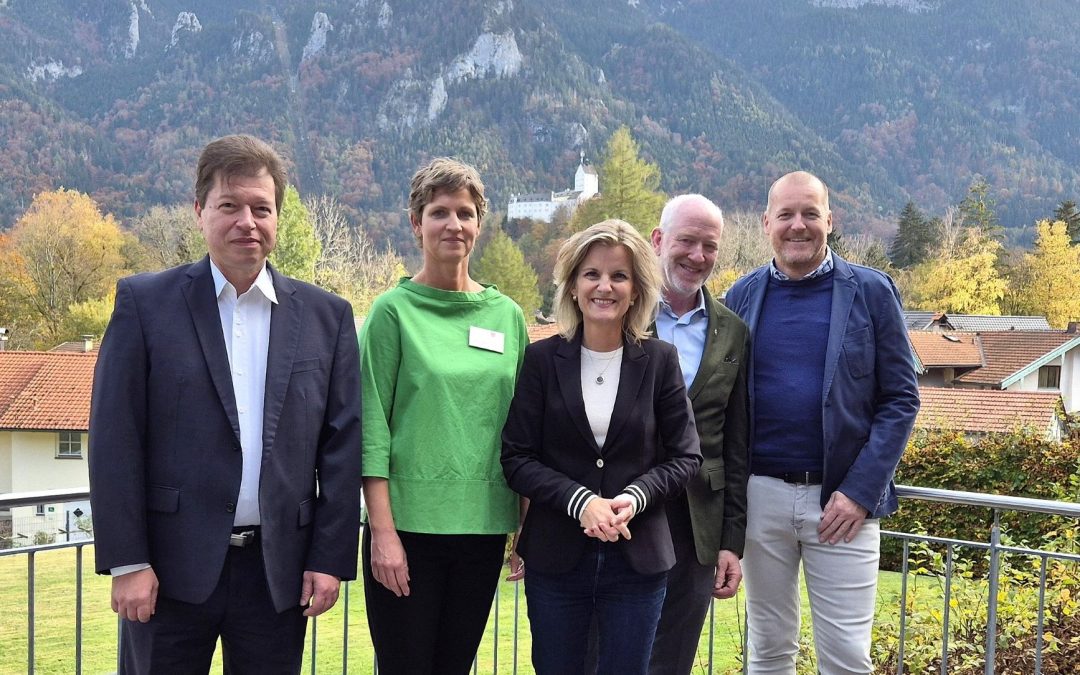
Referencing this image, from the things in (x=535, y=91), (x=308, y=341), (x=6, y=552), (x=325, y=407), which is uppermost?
(x=535, y=91)

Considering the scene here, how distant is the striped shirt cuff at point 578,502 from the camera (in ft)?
8.17

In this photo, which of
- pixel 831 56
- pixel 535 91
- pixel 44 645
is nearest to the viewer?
pixel 44 645

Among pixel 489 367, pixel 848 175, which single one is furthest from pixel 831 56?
pixel 489 367

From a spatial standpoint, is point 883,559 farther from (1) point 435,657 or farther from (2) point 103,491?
(2) point 103,491

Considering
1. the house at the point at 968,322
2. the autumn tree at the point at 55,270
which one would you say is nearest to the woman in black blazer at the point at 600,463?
the house at the point at 968,322

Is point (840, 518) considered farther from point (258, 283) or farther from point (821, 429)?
point (258, 283)

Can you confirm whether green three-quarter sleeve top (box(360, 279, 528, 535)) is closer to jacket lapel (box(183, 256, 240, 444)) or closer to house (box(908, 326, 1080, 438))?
jacket lapel (box(183, 256, 240, 444))

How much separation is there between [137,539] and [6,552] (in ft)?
3.79

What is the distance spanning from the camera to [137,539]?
224cm

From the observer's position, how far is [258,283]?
245 cm

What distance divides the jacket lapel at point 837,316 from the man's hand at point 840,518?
1.09 ft

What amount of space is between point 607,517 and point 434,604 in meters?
0.63

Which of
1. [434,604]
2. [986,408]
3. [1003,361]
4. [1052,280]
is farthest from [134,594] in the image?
[1052,280]

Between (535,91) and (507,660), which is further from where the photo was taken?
(535,91)
